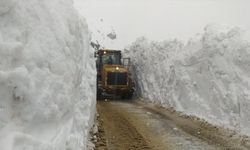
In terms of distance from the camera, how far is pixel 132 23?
3891 centimetres

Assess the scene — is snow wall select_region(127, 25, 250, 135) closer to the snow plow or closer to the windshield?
the snow plow

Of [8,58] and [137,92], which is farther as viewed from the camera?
[137,92]

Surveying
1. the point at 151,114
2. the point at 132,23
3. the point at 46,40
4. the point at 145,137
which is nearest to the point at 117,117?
the point at 151,114

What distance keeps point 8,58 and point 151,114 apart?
12.1 meters

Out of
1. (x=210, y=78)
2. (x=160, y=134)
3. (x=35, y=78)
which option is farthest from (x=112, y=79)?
(x=35, y=78)

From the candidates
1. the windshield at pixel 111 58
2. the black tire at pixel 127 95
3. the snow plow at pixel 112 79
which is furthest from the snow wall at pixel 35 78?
the windshield at pixel 111 58

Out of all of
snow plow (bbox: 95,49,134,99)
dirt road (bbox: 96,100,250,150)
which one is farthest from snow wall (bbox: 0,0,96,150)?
snow plow (bbox: 95,49,134,99)

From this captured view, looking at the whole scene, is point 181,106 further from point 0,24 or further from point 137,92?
point 0,24

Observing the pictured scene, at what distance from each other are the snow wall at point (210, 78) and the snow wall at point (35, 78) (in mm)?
9272

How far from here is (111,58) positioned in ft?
80.0

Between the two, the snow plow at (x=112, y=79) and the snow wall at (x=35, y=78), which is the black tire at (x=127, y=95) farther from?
the snow wall at (x=35, y=78)

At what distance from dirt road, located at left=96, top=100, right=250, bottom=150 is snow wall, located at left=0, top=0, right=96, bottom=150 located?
440 centimetres

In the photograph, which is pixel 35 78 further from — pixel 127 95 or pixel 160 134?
pixel 127 95

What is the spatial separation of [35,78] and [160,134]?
7.54 m
